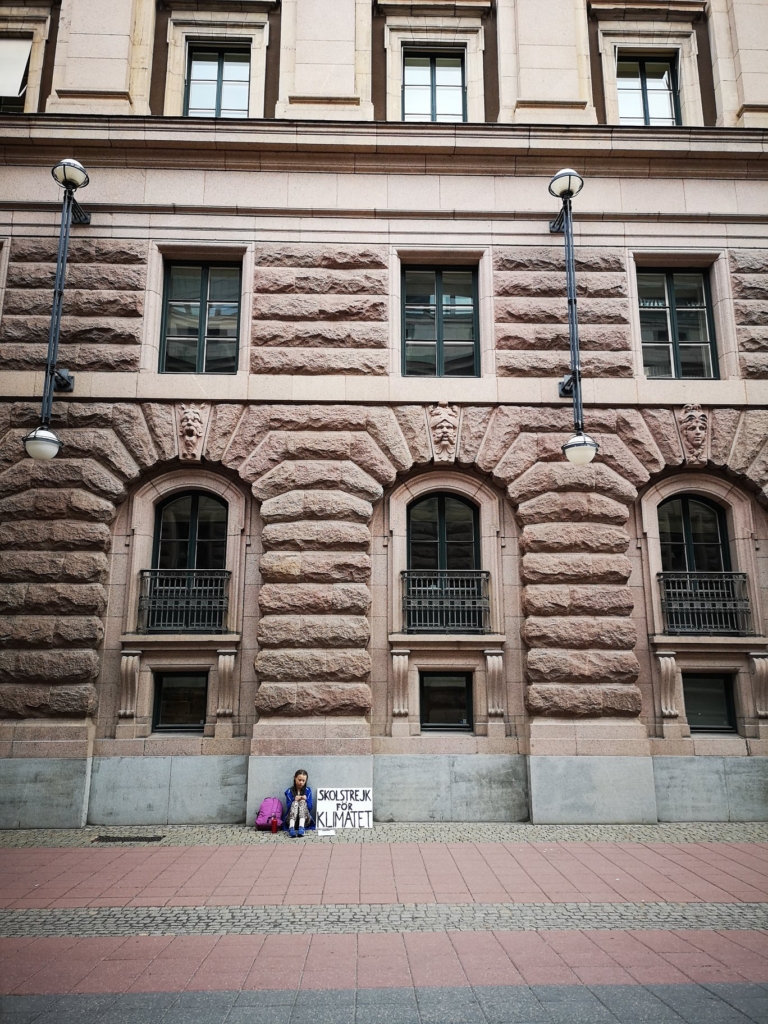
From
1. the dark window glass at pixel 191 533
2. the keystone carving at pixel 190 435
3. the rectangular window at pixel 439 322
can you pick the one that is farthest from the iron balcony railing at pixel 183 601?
the rectangular window at pixel 439 322

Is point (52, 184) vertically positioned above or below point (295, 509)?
above

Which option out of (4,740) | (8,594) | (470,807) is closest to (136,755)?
(4,740)

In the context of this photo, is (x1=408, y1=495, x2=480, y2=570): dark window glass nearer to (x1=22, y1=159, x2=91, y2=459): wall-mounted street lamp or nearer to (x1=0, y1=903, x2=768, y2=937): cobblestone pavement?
(x1=0, y1=903, x2=768, y2=937): cobblestone pavement

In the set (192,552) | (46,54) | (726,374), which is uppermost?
(46,54)

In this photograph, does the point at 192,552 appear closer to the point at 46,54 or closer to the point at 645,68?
the point at 46,54

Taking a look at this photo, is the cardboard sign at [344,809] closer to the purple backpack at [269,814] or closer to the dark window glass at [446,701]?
the purple backpack at [269,814]

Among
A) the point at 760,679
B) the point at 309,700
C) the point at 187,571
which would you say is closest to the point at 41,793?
the point at 187,571

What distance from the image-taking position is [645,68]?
14883 millimetres

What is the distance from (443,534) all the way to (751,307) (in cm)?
751

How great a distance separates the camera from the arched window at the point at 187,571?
12.1 meters

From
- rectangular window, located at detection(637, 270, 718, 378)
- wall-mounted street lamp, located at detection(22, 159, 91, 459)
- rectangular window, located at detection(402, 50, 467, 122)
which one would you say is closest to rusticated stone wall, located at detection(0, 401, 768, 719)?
wall-mounted street lamp, located at detection(22, 159, 91, 459)

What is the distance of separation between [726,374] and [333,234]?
8075 millimetres

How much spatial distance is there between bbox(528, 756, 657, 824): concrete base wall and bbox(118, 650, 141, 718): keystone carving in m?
6.85

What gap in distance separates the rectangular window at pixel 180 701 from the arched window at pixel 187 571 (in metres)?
0.86
